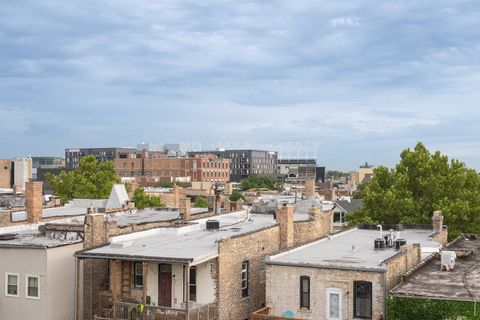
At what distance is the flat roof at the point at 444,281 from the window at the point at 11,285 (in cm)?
1702

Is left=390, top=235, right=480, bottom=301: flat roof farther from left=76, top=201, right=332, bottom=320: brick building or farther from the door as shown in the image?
the door

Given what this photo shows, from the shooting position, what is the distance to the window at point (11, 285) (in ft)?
95.7

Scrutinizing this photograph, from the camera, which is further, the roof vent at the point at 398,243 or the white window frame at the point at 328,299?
the roof vent at the point at 398,243

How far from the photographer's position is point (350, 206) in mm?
80625

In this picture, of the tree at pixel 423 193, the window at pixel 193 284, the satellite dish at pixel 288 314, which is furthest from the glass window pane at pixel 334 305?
the tree at pixel 423 193

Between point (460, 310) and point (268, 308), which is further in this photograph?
point (268, 308)

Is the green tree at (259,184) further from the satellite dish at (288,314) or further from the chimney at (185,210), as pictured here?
the satellite dish at (288,314)

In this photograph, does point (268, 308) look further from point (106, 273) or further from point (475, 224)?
point (475, 224)

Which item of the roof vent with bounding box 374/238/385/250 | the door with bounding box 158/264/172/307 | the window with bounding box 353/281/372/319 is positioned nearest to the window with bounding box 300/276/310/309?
the window with bounding box 353/281/372/319

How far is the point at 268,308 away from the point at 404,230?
18059 mm

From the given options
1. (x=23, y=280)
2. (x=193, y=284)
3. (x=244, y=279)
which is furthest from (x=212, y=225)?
(x=23, y=280)

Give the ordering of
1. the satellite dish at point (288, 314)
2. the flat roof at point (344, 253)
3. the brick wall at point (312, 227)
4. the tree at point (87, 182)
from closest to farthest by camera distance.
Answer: the flat roof at point (344, 253), the satellite dish at point (288, 314), the brick wall at point (312, 227), the tree at point (87, 182)

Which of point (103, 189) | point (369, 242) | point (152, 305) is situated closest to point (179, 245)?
point (152, 305)

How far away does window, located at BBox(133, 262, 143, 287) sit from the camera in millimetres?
29337
